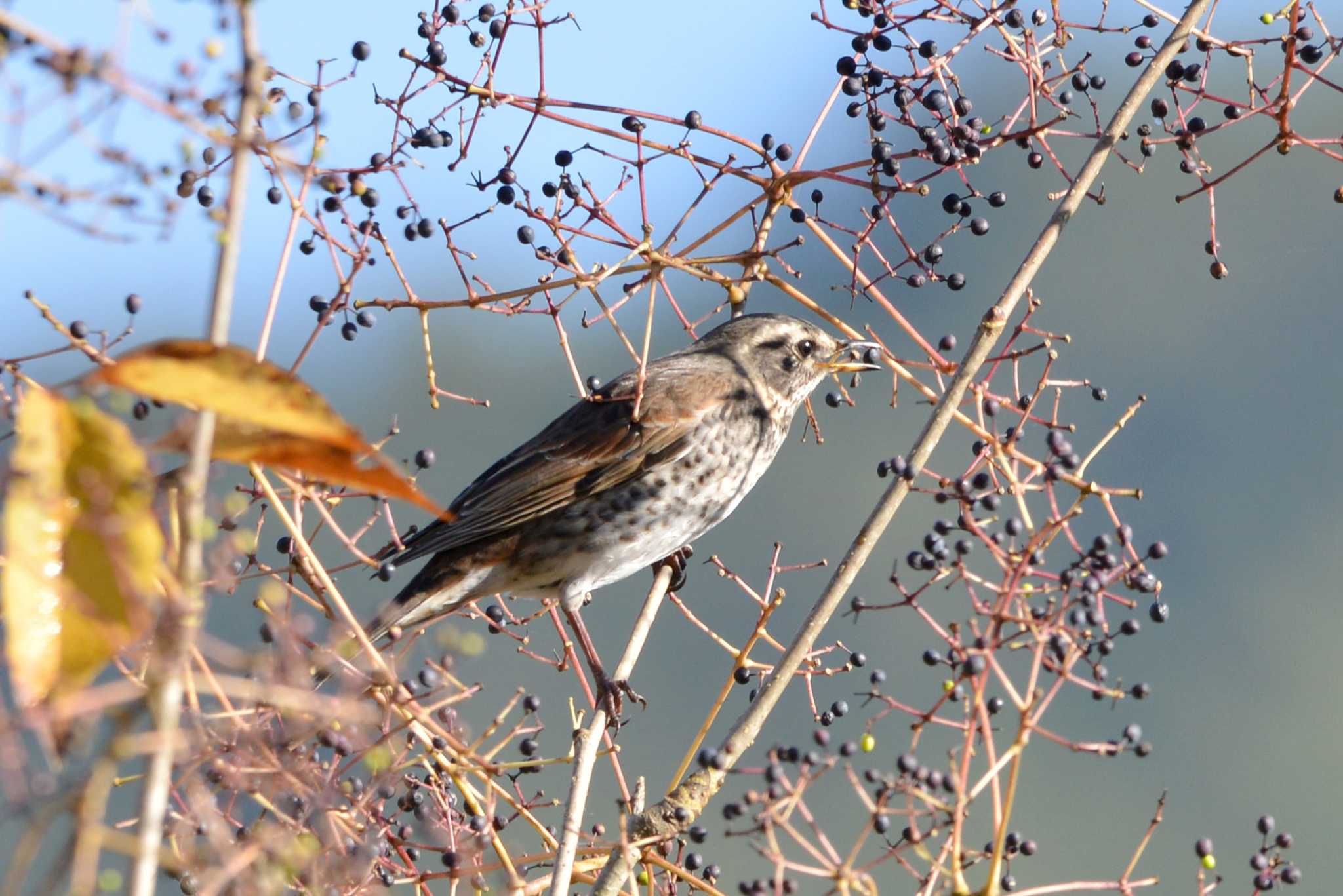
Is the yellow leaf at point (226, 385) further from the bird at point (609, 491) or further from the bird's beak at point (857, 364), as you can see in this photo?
the bird at point (609, 491)

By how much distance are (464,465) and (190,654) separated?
6511 centimetres

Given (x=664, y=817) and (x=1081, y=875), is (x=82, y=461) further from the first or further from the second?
(x=1081, y=875)

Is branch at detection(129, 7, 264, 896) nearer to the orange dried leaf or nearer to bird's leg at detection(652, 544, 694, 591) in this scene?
the orange dried leaf

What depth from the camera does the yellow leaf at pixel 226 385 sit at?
5.21 feet

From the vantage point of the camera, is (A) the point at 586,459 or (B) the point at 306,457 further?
(A) the point at 586,459

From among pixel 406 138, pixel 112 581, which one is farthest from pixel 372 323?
pixel 112 581

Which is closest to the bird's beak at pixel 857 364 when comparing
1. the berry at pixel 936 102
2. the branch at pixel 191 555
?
the berry at pixel 936 102

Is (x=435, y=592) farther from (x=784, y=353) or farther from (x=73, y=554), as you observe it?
(x=73, y=554)

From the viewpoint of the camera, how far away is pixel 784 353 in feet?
23.7

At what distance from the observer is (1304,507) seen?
262ft

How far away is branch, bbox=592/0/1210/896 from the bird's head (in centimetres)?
303

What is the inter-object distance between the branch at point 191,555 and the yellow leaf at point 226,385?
0.12ft

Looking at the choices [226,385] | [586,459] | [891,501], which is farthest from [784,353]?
[226,385]

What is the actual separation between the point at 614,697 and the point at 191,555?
14.6 feet
